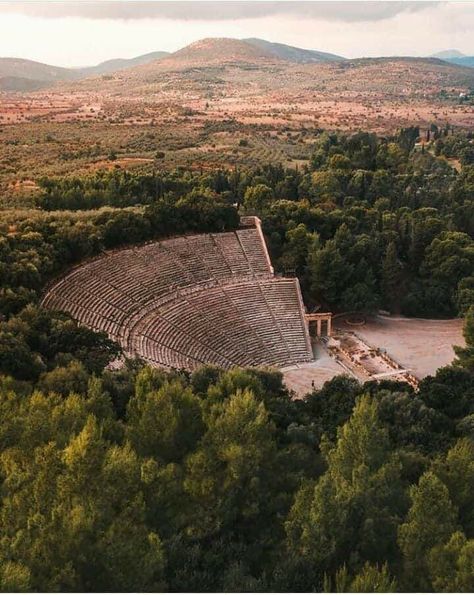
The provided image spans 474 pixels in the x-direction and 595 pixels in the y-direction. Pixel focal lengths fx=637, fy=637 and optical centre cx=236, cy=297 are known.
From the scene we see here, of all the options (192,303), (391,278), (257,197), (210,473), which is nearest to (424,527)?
(210,473)

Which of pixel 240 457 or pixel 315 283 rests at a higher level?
pixel 240 457

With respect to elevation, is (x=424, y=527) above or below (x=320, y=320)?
above

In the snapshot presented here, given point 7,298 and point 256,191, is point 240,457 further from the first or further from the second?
point 256,191

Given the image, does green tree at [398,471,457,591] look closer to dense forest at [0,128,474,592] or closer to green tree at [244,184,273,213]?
dense forest at [0,128,474,592]

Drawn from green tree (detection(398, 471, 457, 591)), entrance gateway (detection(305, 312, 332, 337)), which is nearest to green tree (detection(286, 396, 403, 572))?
green tree (detection(398, 471, 457, 591))

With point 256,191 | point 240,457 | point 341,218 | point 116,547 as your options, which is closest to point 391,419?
point 240,457

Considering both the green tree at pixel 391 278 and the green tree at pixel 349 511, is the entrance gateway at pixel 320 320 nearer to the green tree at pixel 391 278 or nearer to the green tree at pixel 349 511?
the green tree at pixel 391 278

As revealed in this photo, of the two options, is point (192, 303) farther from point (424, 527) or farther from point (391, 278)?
point (424, 527)

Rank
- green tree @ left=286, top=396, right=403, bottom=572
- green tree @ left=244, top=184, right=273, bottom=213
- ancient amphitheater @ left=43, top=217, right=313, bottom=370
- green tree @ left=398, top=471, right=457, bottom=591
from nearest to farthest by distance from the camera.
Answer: green tree @ left=398, top=471, right=457, bottom=591, green tree @ left=286, top=396, right=403, bottom=572, ancient amphitheater @ left=43, top=217, right=313, bottom=370, green tree @ left=244, top=184, right=273, bottom=213
